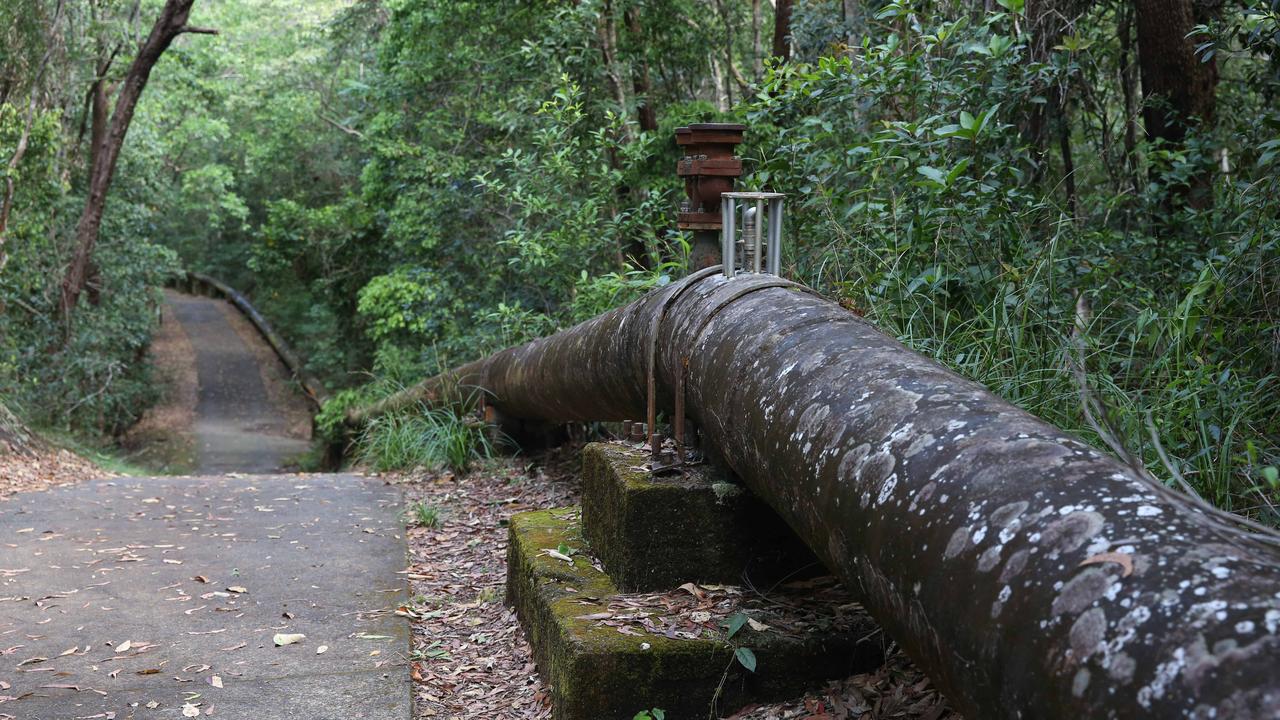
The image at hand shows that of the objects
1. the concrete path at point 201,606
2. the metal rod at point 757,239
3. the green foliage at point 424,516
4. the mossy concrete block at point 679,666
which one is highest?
the metal rod at point 757,239

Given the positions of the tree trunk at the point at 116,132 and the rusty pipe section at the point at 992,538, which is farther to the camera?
the tree trunk at the point at 116,132

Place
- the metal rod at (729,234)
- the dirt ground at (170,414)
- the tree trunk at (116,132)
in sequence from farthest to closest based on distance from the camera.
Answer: the dirt ground at (170,414) < the tree trunk at (116,132) < the metal rod at (729,234)

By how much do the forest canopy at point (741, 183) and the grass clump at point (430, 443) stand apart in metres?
1.13

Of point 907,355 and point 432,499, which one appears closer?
point 907,355

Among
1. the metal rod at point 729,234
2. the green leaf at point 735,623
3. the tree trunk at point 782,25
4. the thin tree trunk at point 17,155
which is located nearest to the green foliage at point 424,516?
the metal rod at point 729,234

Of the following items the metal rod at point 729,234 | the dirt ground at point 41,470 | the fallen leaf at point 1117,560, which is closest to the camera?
the fallen leaf at point 1117,560

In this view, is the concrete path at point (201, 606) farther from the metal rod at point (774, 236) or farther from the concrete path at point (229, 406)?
the concrete path at point (229, 406)

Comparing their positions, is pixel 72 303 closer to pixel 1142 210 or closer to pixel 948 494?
pixel 1142 210

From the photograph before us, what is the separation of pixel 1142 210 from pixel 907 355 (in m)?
3.38

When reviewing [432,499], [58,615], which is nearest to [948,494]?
[58,615]

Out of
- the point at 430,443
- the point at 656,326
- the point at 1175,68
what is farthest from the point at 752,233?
the point at 430,443

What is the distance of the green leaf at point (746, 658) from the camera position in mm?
2785

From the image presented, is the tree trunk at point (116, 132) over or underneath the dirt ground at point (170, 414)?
over

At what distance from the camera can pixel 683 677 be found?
285 cm
